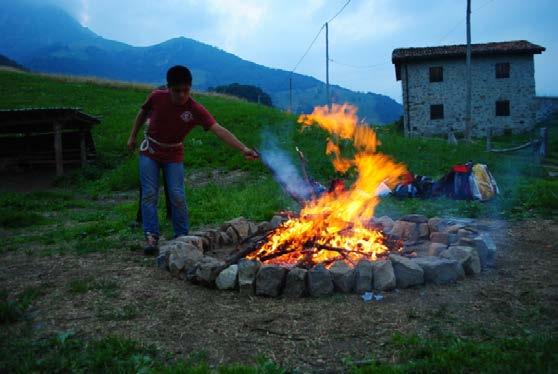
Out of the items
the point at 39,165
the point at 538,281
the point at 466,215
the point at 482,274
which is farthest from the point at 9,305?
the point at 39,165

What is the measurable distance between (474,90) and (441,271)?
31821mm

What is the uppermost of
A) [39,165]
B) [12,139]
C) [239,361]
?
[12,139]

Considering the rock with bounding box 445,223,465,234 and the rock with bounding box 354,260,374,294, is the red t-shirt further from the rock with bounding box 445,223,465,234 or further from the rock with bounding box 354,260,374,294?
the rock with bounding box 445,223,465,234

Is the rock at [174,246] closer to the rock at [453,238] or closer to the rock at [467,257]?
the rock at [467,257]

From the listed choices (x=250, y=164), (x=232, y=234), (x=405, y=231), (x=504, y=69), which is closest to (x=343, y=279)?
(x=405, y=231)

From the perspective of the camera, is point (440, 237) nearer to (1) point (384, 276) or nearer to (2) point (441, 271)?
(2) point (441, 271)

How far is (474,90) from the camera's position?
32281mm

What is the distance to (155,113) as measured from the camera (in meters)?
5.41

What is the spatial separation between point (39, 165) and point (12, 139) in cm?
154

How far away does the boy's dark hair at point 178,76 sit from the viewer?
16.6 ft

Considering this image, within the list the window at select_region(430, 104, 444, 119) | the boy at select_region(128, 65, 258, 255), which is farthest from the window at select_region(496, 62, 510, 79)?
the boy at select_region(128, 65, 258, 255)

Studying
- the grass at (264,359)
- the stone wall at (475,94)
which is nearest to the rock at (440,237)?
the grass at (264,359)

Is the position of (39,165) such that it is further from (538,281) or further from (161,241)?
(538,281)

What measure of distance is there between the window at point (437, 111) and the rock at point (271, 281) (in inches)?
1211
